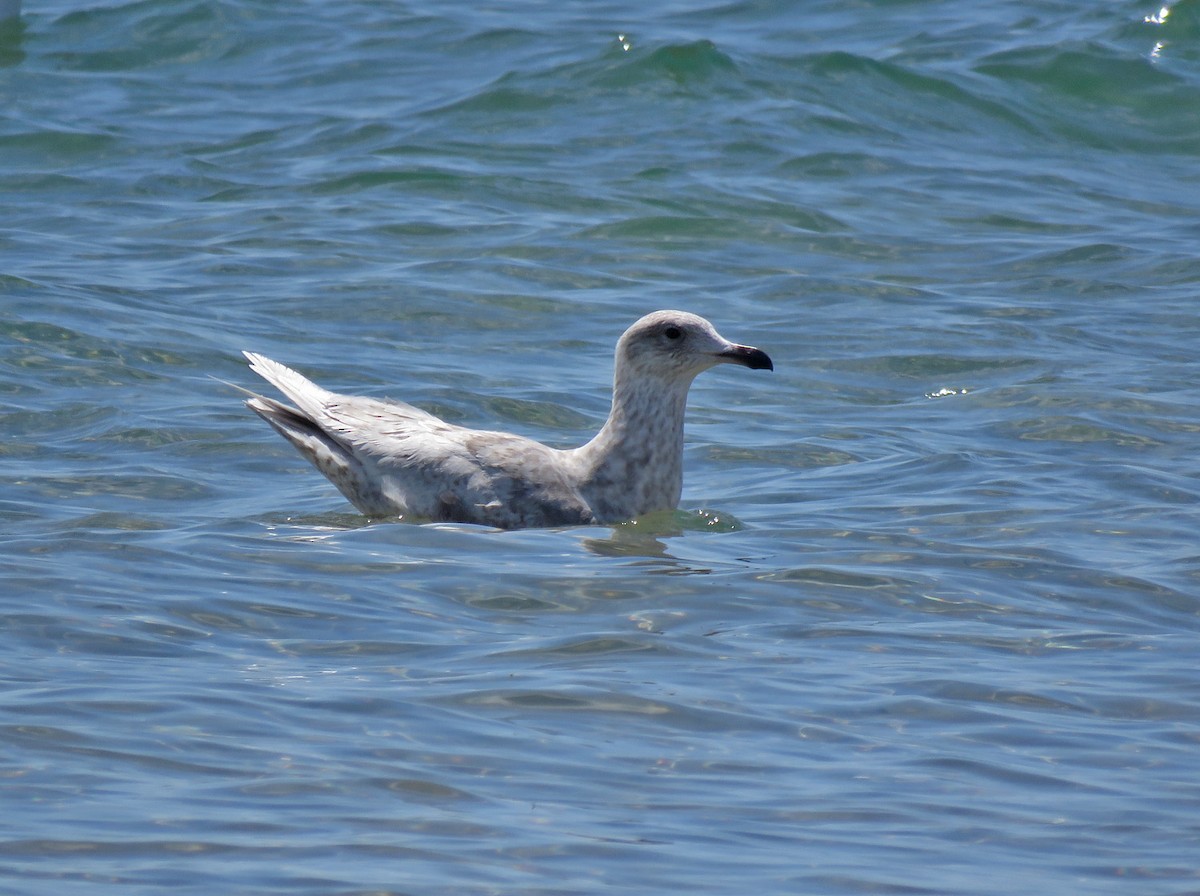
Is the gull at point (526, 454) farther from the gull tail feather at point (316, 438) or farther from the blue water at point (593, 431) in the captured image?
the blue water at point (593, 431)

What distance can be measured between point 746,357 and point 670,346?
0.36 meters

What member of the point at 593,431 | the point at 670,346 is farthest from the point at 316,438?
the point at 593,431

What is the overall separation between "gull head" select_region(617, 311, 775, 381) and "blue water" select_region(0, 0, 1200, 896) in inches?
24.0

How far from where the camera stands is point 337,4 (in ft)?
64.0

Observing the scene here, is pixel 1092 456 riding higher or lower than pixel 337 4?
lower

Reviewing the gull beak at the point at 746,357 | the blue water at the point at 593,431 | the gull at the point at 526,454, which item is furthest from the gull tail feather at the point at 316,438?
the gull beak at the point at 746,357

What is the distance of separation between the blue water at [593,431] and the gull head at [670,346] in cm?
61

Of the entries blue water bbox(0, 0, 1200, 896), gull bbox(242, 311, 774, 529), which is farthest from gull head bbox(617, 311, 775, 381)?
blue water bbox(0, 0, 1200, 896)

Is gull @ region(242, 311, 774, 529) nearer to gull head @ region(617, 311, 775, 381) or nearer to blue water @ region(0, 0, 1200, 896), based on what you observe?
gull head @ region(617, 311, 775, 381)

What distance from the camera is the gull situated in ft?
25.8

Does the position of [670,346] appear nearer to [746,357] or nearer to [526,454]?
[746,357]

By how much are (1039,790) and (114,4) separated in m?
16.1

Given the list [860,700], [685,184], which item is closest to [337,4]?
[685,184]

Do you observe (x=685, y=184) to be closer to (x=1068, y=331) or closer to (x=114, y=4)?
(x=1068, y=331)
